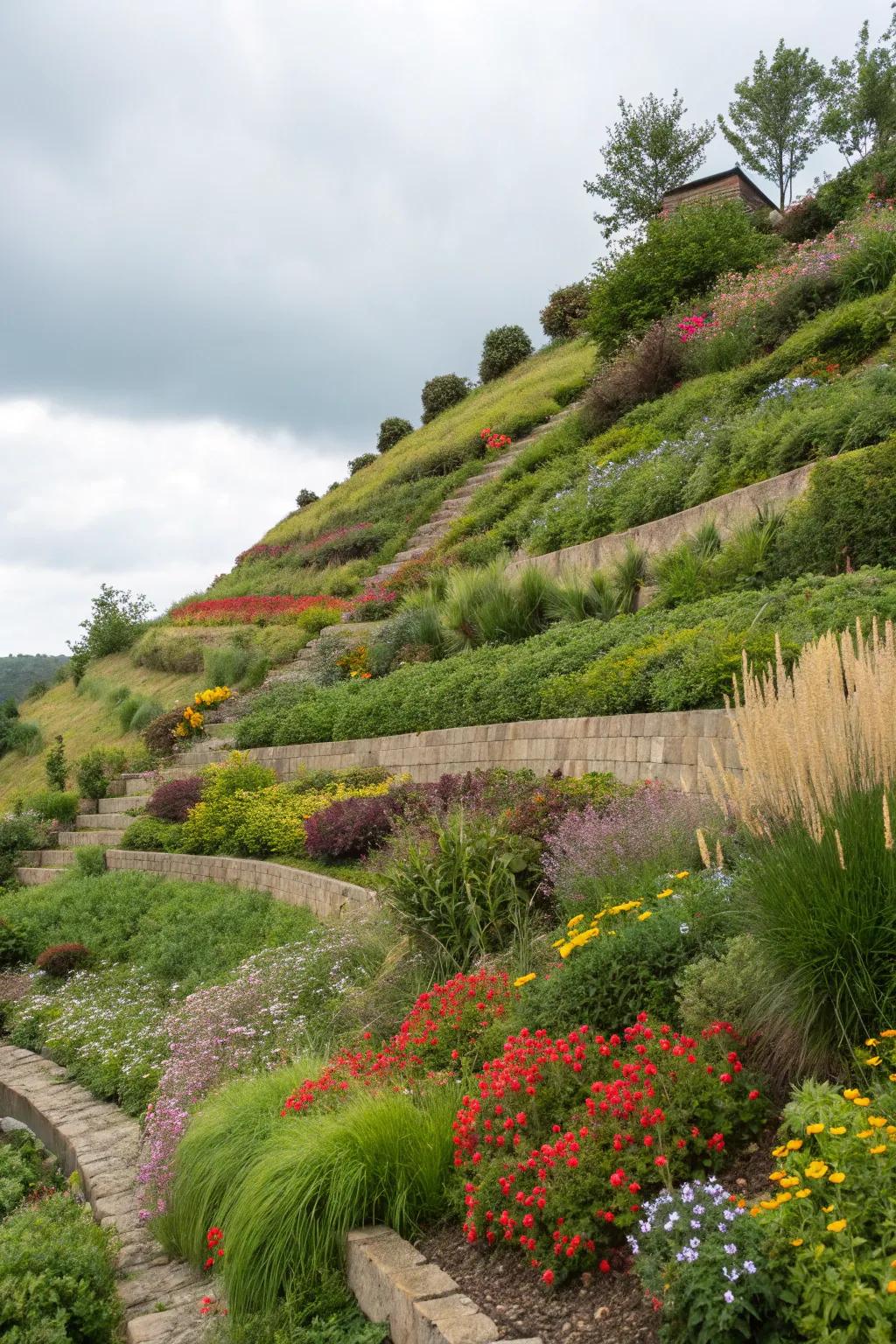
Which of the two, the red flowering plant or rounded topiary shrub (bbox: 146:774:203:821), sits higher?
rounded topiary shrub (bbox: 146:774:203:821)

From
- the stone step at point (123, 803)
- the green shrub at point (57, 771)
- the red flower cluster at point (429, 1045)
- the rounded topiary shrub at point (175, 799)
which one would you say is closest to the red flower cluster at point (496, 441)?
the green shrub at point (57, 771)

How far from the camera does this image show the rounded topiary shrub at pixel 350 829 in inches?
380

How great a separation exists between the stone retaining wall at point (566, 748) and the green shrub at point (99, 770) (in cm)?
585

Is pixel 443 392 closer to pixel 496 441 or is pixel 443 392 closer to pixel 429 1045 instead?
pixel 496 441

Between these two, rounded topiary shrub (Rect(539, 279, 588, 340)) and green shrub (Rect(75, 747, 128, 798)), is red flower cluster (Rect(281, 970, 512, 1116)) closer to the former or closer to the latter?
green shrub (Rect(75, 747, 128, 798))

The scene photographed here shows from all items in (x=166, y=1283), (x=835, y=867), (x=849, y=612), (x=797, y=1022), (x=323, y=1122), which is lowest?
(x=166, y=1283)

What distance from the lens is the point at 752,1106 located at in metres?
3.27

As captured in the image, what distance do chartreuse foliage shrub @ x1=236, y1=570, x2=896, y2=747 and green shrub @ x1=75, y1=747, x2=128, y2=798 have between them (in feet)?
16.2

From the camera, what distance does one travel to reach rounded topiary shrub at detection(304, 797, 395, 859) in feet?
31.7

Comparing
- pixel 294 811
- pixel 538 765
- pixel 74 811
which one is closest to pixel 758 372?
pixel 538 765

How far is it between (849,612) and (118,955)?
783cm

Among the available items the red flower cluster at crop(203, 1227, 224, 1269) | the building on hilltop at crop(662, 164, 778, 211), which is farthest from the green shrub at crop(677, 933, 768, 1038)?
the building on hilltop at crop(662, 164, 778, 211)

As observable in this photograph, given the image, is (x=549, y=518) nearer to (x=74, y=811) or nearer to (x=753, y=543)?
(x=753, y=543)

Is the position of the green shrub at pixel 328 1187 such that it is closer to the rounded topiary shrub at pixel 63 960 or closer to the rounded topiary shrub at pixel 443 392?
the rounded topiary shrub at pixel 63 960
